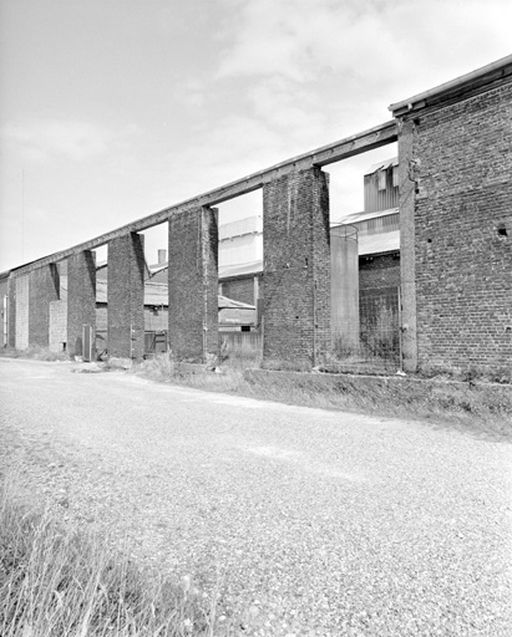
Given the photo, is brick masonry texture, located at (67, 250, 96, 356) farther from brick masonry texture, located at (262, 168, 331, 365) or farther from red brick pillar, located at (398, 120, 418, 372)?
red brick pillar, located at (398, 120, 418, 372)

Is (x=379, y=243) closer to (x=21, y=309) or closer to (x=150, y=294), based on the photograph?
(x=150, y=294)

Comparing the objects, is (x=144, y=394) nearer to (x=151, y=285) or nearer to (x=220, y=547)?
(x=220, y=547)

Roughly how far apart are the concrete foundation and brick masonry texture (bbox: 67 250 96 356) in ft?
38.8

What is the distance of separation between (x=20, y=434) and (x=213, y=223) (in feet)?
34.7

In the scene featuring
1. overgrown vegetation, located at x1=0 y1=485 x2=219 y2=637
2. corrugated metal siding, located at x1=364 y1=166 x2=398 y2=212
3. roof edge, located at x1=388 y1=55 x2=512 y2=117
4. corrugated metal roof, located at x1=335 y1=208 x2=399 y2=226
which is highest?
corrugated metal siding, located at x1=364 y1=166 x2=398 y2=212

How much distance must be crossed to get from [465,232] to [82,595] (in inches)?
351

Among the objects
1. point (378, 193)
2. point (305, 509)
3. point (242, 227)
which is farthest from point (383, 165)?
point (305, 509)

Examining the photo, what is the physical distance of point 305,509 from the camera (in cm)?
430

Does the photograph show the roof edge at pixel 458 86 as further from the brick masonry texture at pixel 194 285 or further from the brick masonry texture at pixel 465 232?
the brick masonry texture at pixel 194 285

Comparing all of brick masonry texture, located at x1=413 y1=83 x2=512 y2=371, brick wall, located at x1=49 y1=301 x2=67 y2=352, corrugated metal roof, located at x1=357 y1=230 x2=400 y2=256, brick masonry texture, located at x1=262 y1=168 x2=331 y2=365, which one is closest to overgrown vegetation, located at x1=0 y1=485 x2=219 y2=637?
brick masonry texture, located at x1=413 y1=83 x2=512 y2=371

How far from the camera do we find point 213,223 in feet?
54.2

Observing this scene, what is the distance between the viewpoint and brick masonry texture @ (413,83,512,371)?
29.7ft

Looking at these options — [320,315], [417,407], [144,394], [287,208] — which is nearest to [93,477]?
[417,407]

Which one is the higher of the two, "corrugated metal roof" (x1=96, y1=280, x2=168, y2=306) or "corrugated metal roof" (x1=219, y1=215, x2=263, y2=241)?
"corrugated metal roof" (x1=219, y1=215, x2=263, y2=241)
